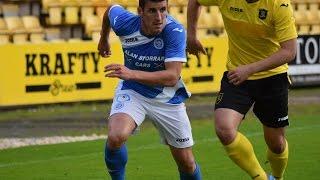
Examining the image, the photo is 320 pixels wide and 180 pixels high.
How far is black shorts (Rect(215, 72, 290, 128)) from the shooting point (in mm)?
9086

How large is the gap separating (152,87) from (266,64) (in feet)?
3.43

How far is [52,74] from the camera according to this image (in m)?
20.0

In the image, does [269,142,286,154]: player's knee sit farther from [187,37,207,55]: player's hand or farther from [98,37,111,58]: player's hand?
[98,37,111,58]: player's hand

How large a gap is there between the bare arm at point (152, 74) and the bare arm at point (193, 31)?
716mm

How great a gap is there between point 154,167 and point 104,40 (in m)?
2.81

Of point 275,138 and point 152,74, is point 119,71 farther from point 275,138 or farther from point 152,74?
point 275,138

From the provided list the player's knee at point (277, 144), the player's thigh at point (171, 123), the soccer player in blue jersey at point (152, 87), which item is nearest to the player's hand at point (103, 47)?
the soccer player in blue jersey at point (152, 87)

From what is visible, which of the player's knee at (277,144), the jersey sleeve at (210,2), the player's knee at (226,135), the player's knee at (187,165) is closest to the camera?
the player's knee at (226,135)

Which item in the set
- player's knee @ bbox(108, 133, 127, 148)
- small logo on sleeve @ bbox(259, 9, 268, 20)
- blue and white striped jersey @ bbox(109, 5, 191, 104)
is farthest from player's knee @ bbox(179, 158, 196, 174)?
small logo on sleeve @ bbox(259, 9, 268, 20)

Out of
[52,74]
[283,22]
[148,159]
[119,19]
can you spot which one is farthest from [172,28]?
[52,74]

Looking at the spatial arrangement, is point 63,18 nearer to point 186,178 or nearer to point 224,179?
point 224,179

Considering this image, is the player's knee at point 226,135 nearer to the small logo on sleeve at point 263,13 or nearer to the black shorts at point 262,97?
the black shorts at point 262,97

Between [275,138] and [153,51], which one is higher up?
[153,51]

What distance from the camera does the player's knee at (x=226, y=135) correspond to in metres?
8.79
